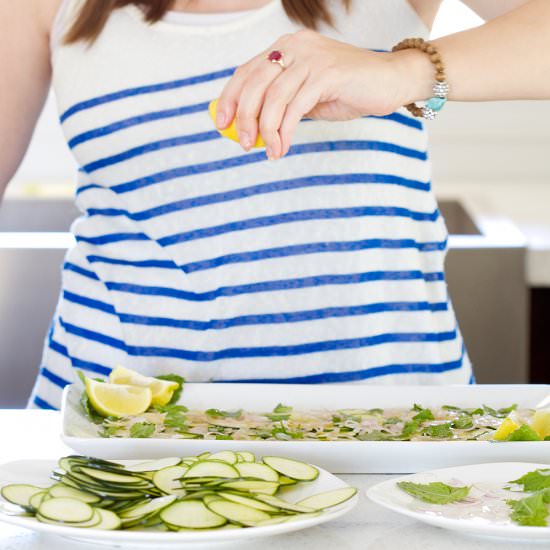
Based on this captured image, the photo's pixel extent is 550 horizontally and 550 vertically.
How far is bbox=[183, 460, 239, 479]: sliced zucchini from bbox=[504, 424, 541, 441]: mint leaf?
0.95 ft

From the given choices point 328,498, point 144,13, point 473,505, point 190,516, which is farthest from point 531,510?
point 144,13

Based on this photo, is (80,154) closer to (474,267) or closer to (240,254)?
(240,254)

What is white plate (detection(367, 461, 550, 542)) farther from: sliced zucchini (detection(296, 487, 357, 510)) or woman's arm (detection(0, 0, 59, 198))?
woman's arm (detection(0, 0, 59, 198))

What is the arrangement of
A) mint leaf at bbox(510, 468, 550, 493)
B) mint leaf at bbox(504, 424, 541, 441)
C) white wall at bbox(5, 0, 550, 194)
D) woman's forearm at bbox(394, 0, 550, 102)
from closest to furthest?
mint leaf at bbox(510, 468, 550, 493) < mint leaf at bbox(504, 424, 541, 441) < woman's forearm at bbox(394, 0, 550, 102) < white wall at bbox(5, 0, 550, 194)

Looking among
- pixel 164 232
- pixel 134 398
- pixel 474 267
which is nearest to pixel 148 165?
pixel 164 232

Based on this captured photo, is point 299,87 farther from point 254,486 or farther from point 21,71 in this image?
point 21,71

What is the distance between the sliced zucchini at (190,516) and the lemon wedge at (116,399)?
0.32m

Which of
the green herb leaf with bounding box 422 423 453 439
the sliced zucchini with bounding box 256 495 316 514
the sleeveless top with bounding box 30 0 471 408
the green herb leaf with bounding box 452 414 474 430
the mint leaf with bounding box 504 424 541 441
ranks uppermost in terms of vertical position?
the sleeveless top with bounding box 30 0 471 408

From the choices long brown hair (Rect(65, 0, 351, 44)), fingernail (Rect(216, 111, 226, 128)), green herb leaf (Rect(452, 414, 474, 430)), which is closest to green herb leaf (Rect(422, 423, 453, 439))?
green herb leaf (Rect(452, 414, 474, 430))

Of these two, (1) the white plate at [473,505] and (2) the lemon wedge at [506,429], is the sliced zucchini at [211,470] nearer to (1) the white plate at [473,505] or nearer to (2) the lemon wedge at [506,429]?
(1) the white plate at [473,505]

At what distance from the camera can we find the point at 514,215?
271cm

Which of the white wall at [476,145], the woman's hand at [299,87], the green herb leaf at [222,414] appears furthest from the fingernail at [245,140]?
the white wall at [476,145]

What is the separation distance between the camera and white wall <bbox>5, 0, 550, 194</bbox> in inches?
117

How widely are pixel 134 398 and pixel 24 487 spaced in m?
0.29
